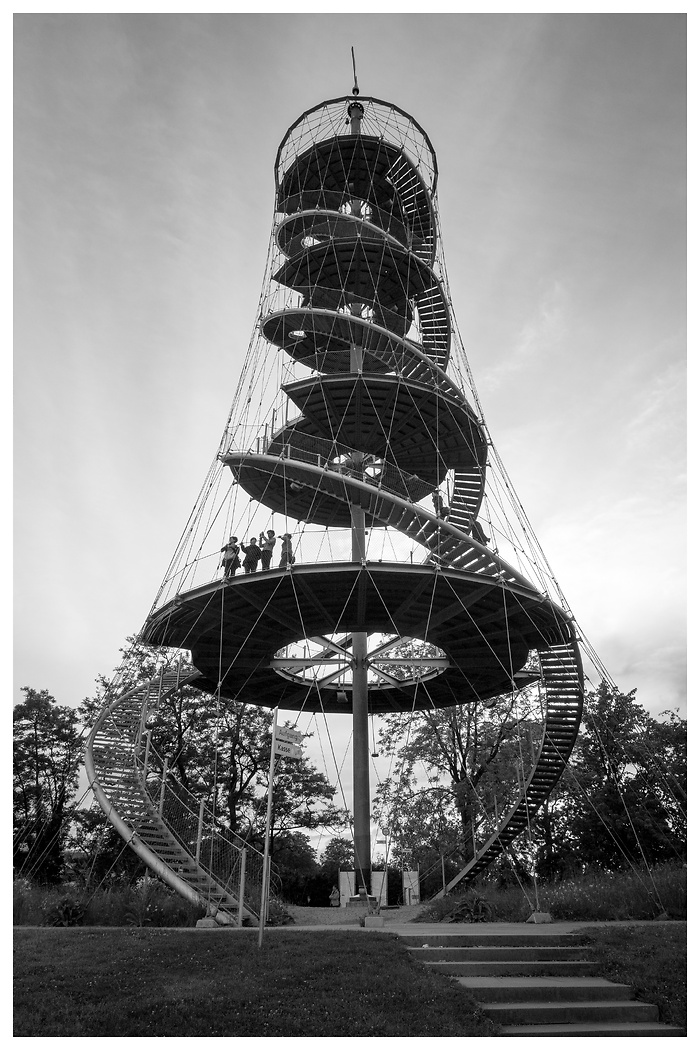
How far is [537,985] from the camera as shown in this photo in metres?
8.30

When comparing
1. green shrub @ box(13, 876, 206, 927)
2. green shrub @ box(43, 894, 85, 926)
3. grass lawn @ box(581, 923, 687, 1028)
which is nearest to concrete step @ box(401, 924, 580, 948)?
grass lawn @ box(581, 923, 687, 1028)

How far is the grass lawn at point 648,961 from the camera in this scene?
7.86m

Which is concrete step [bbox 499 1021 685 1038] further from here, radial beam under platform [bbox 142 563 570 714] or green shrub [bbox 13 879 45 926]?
radial beam under platform [bbox 142 563 570 714]

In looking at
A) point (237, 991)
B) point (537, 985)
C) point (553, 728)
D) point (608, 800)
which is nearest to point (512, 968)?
point (537, 985)

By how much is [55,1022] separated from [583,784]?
26.0m

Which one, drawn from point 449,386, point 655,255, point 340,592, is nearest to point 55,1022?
A: point 340,592

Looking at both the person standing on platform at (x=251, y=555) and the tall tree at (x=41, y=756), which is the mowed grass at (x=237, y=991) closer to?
the person standing on platform at (x=251, y=555)

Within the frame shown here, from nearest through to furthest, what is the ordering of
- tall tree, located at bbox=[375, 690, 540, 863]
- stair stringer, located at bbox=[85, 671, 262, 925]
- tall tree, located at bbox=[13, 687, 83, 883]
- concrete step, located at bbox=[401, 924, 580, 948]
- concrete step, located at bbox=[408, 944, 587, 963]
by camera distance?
1. concrete step, located at bbox=[408, 944, 587, 963]
2. concrete step, located at bbox=[401, 924, 580, 948]
3. stair stringer, located at bbox=[85, 671, 262, 925]
4. tall tree, located at bbox=[375, 690, 540, 863]
5. tall tree, located at bbox=[13, 687, 83, 883]

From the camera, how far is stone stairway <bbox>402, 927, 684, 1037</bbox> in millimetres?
7504

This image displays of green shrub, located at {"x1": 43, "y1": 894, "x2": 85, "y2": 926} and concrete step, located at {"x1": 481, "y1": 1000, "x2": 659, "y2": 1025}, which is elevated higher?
concrete step, located at {"x1": 481, "y1": 1000, "x2": 659, "y2": 1025}

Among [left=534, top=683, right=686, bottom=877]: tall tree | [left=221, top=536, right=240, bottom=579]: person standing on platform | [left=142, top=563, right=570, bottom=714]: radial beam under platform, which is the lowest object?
[left=534, top=683, right=686, bottom=877]: tall tree

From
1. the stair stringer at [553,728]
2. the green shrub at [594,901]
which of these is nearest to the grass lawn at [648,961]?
the green shrub at [594,901]

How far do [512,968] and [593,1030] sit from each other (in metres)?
1.88

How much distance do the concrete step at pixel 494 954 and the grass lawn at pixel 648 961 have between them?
1.25 feet
